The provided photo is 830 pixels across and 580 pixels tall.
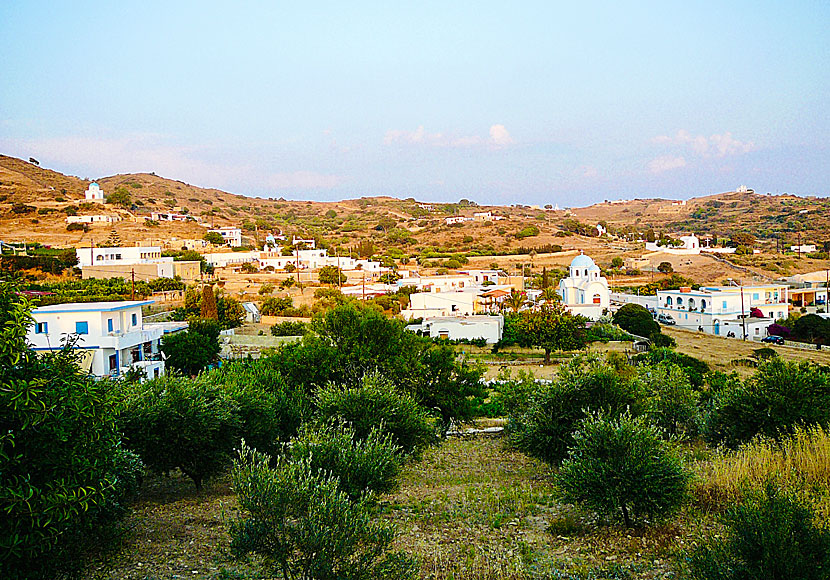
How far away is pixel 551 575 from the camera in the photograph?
811 centimetres

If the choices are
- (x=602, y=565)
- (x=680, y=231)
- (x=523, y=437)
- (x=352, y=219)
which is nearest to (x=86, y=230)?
(x=352, y=219)

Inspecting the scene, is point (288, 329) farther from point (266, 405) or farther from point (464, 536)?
point (464, 536)

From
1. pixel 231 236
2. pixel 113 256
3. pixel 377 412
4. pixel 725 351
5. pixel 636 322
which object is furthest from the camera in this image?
pixel 231 236

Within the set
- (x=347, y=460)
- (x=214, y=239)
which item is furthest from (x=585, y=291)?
(x=214, y=239)

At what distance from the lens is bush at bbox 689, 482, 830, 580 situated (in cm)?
605

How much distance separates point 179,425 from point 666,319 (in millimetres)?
47635

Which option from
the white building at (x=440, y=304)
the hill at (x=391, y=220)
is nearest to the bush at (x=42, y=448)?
the white building at (x=440, y=304)

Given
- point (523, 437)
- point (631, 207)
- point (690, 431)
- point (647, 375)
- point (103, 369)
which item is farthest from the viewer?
point (631, 207)

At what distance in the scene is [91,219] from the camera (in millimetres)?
78500

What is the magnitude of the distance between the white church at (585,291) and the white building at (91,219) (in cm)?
5698

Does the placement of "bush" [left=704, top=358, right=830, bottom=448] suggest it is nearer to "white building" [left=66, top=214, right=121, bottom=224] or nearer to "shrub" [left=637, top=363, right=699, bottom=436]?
"shrub" [left=637, top=363, right=699, bottom=436]

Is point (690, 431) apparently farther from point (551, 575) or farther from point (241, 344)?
point (241, 344)

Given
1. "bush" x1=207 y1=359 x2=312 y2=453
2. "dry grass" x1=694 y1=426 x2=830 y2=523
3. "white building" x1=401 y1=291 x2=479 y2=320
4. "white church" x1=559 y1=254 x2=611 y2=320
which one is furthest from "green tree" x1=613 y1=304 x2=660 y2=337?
"dry grass" x1=694 y1=426 x2=830 y2=523

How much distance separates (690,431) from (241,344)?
27045mm
